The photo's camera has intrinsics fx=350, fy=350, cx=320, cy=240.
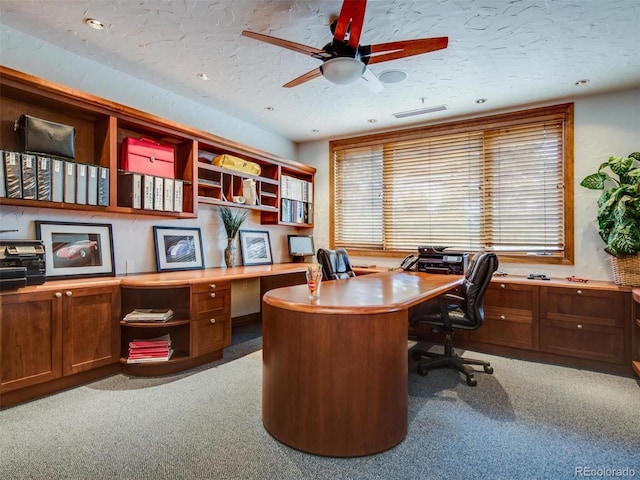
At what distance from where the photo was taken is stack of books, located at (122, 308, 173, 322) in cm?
286

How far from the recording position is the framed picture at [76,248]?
274 centimetres

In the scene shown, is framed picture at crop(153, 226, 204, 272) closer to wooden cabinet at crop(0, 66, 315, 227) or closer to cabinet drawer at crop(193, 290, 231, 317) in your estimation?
wooden cabinet at crop(0, 66, 315, 227)

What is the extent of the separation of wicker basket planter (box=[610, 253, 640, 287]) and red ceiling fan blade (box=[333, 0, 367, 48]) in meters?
3.00

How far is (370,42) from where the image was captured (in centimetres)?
269

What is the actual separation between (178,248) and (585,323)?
4.01 meters

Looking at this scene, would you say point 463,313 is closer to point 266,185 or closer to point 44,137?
point 266,185

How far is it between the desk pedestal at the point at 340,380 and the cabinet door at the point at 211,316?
141 cm

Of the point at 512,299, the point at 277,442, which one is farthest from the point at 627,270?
the point at 277,442

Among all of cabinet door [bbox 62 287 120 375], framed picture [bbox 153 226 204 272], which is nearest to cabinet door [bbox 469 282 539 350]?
framed picture [bbox 153 226 204 272]

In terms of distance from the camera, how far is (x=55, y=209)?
276 cm

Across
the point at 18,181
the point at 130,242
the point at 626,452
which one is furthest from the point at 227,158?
the point at 626,452

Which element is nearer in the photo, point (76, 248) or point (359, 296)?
point (359, 296)

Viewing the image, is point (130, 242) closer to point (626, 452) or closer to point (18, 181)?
point (18, 181)

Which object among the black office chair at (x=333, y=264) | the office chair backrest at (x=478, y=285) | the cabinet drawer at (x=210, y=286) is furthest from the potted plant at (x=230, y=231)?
the office chair backrest at (x=478, y=285)
